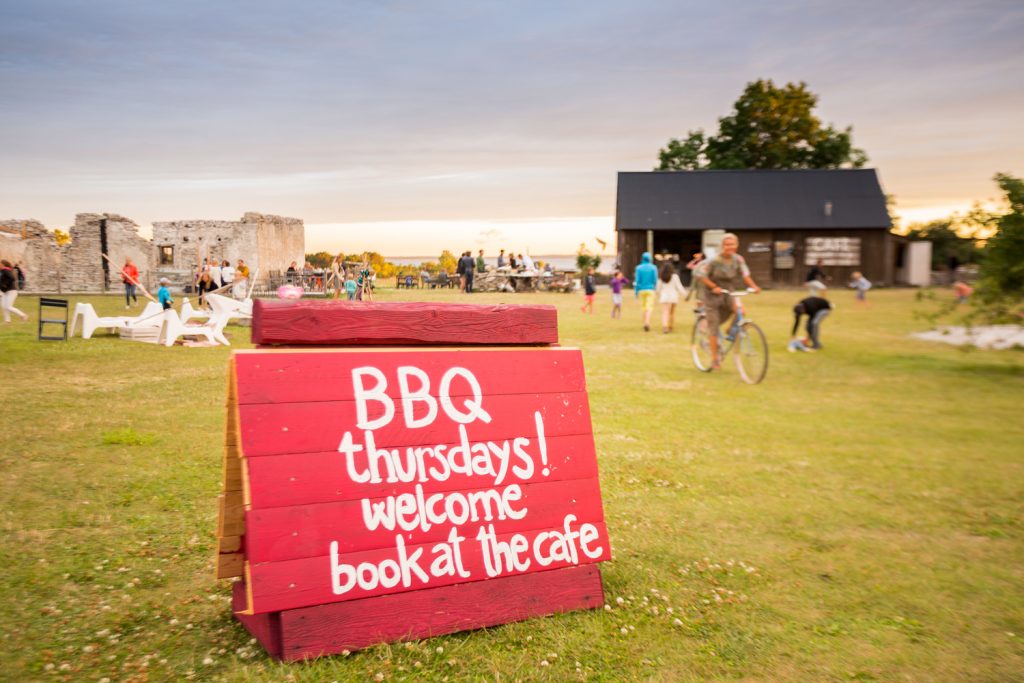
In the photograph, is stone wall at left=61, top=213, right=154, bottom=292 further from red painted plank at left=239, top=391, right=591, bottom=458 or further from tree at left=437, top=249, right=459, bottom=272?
red painted plank at left=239, top=391, right=591, bottom=458

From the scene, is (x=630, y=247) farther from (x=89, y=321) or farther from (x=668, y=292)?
(x=89, y=321)

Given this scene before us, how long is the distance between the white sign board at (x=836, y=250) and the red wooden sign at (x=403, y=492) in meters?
44.7

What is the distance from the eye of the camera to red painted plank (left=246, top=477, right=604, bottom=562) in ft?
10.9

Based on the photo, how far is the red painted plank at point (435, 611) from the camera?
3.37 m

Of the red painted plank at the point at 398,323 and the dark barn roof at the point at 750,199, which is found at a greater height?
the dark barn roof at the point at 750,199

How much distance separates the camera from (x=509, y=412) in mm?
4008

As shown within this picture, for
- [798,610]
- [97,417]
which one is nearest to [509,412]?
[798,610]

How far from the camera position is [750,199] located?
47.3m

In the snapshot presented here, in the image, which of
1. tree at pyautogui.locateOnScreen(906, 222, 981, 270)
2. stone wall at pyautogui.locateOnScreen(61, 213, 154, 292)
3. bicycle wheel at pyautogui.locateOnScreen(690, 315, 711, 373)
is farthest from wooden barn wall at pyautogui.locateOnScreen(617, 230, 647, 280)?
bicycle wheel at pyautogui.locateOnScreen(690, 315, 711, 373)

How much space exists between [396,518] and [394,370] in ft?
2.23

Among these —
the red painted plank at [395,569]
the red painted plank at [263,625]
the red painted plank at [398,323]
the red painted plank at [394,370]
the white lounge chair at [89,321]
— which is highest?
the red painted plank at [398,323]

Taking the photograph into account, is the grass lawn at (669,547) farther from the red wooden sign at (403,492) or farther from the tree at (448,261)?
the tree at (448,261)

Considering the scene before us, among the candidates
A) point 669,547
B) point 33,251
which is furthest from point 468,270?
point 669,547

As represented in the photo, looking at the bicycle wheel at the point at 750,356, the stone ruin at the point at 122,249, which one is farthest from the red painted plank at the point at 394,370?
the stone ruin at the point at 122,249
